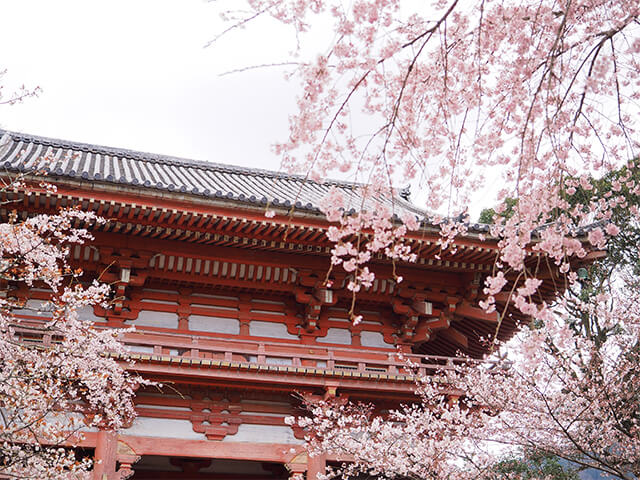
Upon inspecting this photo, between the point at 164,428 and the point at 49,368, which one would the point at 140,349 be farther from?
the point at 49,368

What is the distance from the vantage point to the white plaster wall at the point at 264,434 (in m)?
8.52

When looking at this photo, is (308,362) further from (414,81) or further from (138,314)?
(414,81)

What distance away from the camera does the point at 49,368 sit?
6766 millimetres

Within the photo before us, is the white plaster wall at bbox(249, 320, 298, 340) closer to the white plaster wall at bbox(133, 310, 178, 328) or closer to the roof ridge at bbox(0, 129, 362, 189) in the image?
the white plaster wall at bbox(133, 310, 178, 328)

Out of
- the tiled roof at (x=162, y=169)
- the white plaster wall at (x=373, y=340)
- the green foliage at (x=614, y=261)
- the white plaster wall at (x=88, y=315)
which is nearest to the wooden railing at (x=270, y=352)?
the white plaster wall at (x=373, y=340)

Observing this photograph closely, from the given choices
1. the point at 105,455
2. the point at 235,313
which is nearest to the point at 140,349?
the point at 235,313

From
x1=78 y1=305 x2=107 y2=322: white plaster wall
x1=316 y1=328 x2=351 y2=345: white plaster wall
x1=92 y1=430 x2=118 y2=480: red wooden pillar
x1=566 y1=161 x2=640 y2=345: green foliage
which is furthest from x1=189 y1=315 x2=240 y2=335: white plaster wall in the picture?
x1=566 y1=161 x2=640 y2=345: green foliage

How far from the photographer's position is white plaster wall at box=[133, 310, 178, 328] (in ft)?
29.3

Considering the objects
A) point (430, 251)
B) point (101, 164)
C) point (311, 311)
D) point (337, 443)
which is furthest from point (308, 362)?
point (101, 164)

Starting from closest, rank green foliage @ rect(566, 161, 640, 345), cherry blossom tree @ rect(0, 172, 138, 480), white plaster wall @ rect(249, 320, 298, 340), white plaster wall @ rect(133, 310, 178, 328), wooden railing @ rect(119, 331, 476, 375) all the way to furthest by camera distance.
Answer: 1. cherry blossom tree @ rect(0, 172, 138, 480)
2. wooden railing @ rect(119, 331, 476, 375)
3. white plaster wall @ rect(133, 310, 178, 328)
4. white plaster wall @ rect(249, 320, 298, 340)
5. green foliage @ rect(566, 161, 640, 345)

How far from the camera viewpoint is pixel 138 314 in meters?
8.94

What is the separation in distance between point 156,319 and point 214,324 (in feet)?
2.69

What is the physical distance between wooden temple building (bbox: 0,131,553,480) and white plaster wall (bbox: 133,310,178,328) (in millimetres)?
14

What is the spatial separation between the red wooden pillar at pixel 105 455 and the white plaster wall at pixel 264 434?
4.70 feet
